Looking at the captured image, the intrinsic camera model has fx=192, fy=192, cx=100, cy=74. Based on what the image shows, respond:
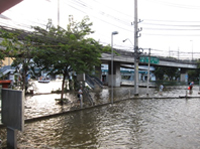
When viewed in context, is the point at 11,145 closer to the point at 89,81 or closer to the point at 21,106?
the point at 21,106

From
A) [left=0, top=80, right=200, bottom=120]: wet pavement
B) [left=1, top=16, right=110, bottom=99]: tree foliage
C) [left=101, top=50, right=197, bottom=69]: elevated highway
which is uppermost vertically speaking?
[left=101, top=50, right=197, bottom=69]: elevated highway

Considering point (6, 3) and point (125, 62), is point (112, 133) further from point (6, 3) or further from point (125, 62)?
point (125, 62)

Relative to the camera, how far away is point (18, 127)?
555 centimetres

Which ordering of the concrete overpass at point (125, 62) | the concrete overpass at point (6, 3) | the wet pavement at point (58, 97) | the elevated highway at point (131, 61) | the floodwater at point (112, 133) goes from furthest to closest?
1. the concrete overpass at point (125, 62)
2. the elevated highway at point (131, 61)
3. the wet pavement at point (58, 97)
4. the floodwater at point (112, 133)
5. the concrete overpass at point (6, 3)

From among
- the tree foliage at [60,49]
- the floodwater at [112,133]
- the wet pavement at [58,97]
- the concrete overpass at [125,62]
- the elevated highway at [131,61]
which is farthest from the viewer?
the concrete overpass at [125,62]

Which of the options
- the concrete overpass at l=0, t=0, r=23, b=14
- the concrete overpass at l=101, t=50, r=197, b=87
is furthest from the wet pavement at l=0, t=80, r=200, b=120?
the concrete overpass at l=101, t=50, r=197, b=87

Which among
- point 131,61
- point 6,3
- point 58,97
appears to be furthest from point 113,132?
point 131,61

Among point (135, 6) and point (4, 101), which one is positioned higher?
point (135, 6)

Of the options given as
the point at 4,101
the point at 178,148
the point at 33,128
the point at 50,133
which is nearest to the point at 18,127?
the point at 4,101

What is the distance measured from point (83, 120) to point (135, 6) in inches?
700

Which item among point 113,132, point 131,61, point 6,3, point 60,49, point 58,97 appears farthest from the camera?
point 131,61

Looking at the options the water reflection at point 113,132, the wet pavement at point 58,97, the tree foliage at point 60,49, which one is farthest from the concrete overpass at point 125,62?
the water reflection at point 113,132

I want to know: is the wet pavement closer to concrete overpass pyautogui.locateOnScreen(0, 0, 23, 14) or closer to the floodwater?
the floodwater

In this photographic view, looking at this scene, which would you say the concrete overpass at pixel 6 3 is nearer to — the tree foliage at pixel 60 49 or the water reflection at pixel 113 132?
the water reflection at pixel 113 132
